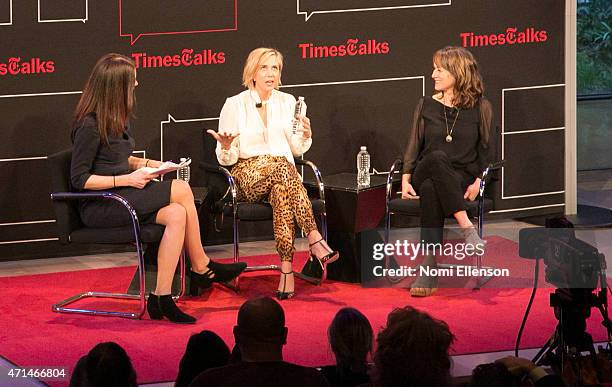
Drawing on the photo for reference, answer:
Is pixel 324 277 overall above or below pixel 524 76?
below

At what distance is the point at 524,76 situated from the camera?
7.86 metres

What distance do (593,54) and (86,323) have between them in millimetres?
6417

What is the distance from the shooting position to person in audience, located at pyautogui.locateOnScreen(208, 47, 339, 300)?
→ 621 centimetres

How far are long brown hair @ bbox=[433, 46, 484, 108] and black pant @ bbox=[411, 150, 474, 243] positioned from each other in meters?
0.42

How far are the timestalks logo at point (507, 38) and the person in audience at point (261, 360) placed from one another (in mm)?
4650

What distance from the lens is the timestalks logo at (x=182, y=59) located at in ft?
22.8

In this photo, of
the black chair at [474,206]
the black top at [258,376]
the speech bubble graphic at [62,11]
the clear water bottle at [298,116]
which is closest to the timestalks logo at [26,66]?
the speech bubble graphic at [62,11]

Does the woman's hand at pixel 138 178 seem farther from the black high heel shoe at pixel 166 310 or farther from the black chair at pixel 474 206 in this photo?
the black chair at pixel 474 206

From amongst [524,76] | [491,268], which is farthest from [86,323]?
[524,76]

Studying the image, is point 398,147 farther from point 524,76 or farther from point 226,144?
point 226,144

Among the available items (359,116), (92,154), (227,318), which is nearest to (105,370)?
(227,318)

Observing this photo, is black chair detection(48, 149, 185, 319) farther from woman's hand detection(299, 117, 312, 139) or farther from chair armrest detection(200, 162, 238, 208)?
woman's hand detection(299, 117, 312, 139)

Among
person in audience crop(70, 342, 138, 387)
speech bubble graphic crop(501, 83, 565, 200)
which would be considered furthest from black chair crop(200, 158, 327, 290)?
person in audience crop(70, 342, 138, 387)

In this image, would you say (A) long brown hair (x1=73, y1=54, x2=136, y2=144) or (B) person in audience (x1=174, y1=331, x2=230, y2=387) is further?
(A) long brown hair (x1=73, y1=54, x2=136, y2=144)
